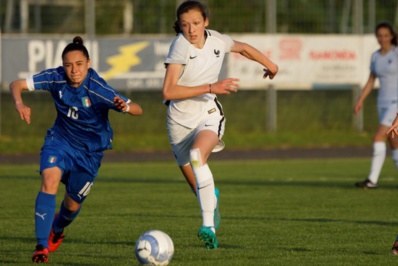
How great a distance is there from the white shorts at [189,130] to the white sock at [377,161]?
5.86m

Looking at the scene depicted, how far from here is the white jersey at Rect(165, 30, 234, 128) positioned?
9.09m

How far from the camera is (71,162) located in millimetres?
8516

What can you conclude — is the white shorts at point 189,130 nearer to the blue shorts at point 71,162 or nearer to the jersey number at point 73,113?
the blue shorts at point 71,162

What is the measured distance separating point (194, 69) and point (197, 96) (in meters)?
0.25

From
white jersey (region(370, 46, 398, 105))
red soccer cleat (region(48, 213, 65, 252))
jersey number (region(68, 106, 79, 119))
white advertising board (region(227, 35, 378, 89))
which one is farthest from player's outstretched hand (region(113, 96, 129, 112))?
white advertising board (region(227, 35, 378, 89))

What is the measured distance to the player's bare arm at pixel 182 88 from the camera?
28.5 ft

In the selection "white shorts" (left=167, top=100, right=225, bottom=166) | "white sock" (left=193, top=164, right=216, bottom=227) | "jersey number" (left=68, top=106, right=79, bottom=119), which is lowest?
"white sock" (left=193, top=164, right=216, bottom=227)

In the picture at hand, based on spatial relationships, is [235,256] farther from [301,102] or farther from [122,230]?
[301,102]

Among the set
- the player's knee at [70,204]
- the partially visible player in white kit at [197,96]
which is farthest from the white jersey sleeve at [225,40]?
the player's knee at [70,204]

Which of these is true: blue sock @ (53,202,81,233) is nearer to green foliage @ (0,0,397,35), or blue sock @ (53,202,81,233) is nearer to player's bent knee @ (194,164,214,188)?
player's bent knee @ (194,164,214,188)

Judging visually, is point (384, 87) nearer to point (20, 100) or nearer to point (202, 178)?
point (202, 178)

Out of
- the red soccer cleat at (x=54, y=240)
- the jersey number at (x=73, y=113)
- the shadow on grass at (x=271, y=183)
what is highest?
the jersey number at (x=73, y=113)

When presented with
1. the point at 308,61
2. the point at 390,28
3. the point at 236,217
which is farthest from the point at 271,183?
the point at 308,61

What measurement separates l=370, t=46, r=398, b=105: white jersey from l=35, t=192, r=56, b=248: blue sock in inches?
303
